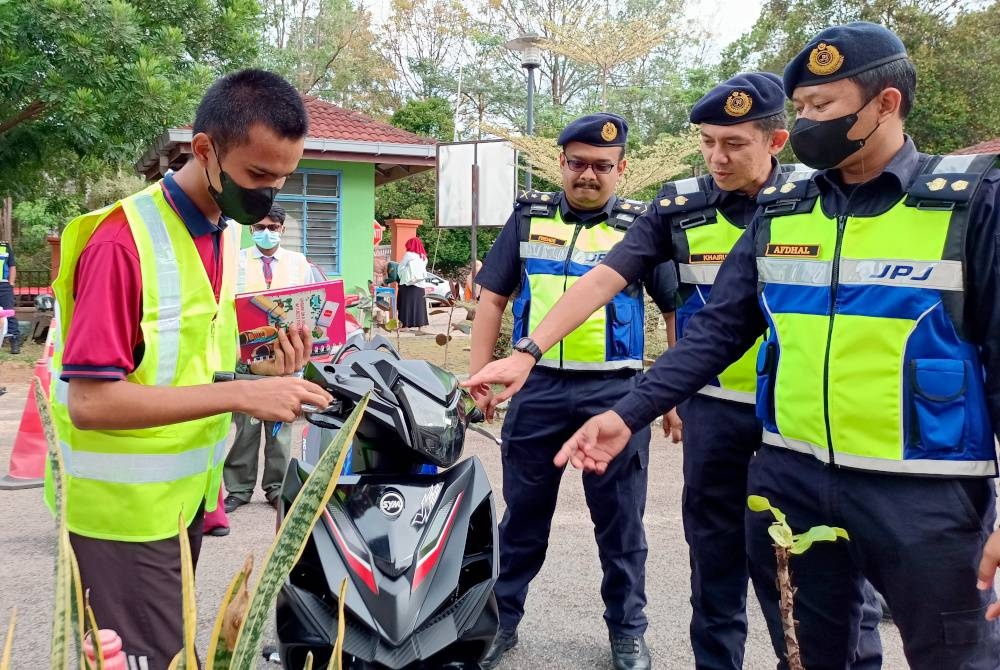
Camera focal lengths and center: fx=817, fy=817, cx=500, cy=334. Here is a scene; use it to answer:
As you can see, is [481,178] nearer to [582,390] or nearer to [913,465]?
[582,390]

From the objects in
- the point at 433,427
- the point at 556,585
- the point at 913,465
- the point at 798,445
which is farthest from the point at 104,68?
the point at 913,465

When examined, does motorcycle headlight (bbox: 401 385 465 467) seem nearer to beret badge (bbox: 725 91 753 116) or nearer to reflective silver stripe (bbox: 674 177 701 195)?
reflective silver stripe (bbox: 674 177 701 195)

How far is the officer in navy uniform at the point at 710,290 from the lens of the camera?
2635mm

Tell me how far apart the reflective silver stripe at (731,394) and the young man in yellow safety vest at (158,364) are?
1406 millimetres

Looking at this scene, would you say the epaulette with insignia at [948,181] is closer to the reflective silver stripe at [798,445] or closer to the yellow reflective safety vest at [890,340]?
the yellow reflective safety vest at [890,340]

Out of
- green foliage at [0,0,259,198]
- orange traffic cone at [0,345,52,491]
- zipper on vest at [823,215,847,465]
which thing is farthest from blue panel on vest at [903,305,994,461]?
green foliage at [0,0,259,198]

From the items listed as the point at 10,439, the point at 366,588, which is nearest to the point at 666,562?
the point at 366,588

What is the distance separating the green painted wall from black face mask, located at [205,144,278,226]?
11.4 meters

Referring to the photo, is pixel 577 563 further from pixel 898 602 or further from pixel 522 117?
pixel 522 117

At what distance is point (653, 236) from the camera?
9.25 feet

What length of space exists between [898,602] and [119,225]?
1.85 m

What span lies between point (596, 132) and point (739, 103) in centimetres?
68

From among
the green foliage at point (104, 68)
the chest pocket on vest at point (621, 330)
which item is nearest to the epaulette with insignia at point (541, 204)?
the chest pocket on vest at point (621, 330)

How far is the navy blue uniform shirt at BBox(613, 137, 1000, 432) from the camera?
1645mm
